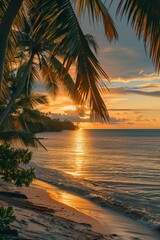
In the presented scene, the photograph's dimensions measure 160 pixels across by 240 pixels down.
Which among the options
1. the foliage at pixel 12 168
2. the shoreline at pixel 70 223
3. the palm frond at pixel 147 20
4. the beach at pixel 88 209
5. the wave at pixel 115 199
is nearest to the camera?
the palm frond at pixel 147 20

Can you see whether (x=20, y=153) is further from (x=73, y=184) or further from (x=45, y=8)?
(x=73, y=184)

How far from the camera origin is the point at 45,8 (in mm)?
5402

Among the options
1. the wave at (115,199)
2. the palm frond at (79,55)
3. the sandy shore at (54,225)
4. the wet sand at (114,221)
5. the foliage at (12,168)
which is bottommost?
the wave at (115,199)

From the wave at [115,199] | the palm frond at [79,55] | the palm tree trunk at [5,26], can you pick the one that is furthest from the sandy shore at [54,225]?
the palm tree trunk at [5,26]

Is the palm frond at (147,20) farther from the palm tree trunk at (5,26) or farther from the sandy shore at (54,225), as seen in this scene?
the sandy shore at (54,225)

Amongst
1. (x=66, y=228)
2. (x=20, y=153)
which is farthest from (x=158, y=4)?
(x=66, y=228)

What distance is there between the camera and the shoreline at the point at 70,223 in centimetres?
1012

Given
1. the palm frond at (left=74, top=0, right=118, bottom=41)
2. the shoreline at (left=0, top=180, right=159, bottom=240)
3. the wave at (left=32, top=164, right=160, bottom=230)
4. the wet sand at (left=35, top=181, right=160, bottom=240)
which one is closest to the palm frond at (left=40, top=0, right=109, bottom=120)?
the palm frond at (left=74, top=0, right=118, bottom=41)

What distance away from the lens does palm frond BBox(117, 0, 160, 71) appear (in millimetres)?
4672

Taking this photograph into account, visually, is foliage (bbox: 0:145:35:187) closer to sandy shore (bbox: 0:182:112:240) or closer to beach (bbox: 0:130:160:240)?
sandy shore (bbox: 0:182:112:240)

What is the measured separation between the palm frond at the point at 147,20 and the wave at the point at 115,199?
11.4 metres

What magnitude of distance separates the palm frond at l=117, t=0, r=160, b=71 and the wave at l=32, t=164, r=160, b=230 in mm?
11429

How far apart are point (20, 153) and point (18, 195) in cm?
1058

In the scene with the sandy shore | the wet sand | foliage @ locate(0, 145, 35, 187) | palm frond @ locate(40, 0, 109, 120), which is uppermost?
palm frond @ locate(40, 0, 109, 120)
